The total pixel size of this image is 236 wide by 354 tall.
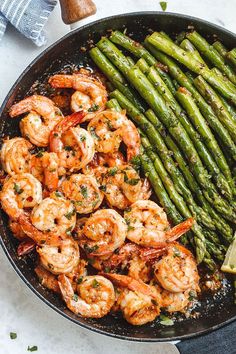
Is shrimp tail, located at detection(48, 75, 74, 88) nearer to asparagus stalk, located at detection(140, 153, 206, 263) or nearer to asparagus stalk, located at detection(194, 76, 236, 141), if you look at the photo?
asparagus stalk, located at detection(140, 153, 206, 263)

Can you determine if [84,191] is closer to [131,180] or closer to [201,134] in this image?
[131,180]

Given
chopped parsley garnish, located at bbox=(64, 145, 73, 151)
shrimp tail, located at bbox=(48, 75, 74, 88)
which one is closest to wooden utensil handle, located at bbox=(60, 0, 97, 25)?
shrimp tail, located at bbox=(48, 75, 74, 88)

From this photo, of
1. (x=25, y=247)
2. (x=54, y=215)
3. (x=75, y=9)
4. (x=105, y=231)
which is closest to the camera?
(x=54, y=215)

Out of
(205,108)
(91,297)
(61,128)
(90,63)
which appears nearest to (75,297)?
(91,297)

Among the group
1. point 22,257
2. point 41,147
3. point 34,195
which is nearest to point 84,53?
point 41,147

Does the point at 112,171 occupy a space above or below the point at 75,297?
above

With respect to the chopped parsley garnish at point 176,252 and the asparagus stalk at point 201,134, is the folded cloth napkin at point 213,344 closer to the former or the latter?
the chopped parsley garnish at point 176,252
